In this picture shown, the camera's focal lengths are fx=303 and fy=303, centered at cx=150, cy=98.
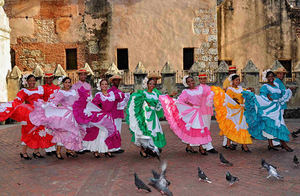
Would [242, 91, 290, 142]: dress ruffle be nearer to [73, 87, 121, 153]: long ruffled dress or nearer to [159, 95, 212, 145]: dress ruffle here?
[159, 95, 212, 145]: dress ruffle

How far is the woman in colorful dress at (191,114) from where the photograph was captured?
7.07 m

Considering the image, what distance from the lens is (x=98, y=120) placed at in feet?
22.9

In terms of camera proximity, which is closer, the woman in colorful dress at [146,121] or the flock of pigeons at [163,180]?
the flock of pigeons at [163,180]

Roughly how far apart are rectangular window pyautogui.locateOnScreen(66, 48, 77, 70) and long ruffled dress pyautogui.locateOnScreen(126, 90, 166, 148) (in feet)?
39.2

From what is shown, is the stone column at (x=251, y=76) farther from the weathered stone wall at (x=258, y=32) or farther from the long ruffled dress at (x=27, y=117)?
the long ruffled dress at (x=27, y=117)

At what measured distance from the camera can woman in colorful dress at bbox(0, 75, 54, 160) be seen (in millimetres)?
6879

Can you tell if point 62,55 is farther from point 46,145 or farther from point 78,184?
point 78,184

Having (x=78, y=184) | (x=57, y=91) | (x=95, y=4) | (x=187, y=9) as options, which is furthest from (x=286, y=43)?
(x=78, y=184)

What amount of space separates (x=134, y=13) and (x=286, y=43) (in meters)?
9.72

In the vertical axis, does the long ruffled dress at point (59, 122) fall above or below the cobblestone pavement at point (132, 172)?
above

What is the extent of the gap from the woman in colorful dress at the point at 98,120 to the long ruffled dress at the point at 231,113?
2.56m

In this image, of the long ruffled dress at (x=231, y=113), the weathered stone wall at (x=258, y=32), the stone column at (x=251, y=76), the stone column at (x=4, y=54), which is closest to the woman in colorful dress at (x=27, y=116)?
the long ruffled dress at (x=231, y=113)

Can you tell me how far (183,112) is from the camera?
7242mm

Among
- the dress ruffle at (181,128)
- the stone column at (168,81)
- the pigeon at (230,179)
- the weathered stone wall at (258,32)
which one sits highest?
the weathered stone wall at (258,32)
